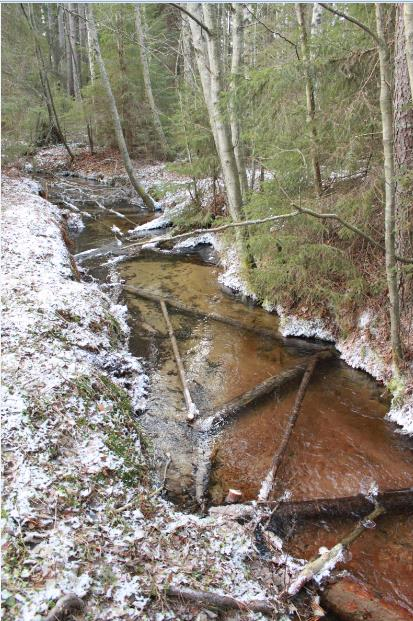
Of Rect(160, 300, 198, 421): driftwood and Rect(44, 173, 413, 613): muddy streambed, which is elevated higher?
Rect(160, 300, 198, 421): driftwood

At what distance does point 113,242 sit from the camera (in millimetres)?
13094

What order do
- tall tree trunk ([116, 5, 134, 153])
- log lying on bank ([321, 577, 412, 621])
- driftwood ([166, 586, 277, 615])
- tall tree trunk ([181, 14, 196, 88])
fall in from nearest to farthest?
driftwood ([166, 586, 277, 615]) < log lying on bank ([321, 577, 412, 621]) < tall tree trunk ([181, 14, 196, 88]) < tall tree trunk ([116, 5, 134, 153])

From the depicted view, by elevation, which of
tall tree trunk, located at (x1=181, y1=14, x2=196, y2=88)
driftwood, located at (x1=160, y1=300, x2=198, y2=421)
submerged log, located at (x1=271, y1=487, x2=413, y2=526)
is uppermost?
tall tree trunk, located at (x1=181, y1=14, x2=196, y2=88)

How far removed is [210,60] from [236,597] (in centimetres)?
862

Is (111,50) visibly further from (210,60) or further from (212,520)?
(212,520)

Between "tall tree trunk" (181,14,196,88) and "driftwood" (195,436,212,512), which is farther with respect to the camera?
"tall tree trunk" (181,14,196,88)

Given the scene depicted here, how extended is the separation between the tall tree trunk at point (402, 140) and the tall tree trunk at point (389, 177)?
0.27 m

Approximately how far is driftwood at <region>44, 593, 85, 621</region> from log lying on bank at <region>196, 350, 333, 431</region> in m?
2.85

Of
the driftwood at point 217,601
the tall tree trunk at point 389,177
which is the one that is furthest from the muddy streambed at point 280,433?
the tall tree trunk at point 389,177

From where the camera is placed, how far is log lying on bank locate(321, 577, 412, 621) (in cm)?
306

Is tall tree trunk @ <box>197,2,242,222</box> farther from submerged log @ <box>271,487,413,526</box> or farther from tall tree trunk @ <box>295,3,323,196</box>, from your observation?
submerged log @ <box>271,487,413,526</box>

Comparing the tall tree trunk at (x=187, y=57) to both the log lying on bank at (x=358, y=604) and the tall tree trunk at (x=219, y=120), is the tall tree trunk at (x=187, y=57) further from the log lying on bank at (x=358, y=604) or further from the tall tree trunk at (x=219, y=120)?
the log lying on bank at (x=358, y=604)

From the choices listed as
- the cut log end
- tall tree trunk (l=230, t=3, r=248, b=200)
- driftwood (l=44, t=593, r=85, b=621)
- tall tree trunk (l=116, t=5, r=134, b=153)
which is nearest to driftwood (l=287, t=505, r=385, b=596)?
the cut log end

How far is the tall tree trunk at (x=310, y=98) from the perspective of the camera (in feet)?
20.1
